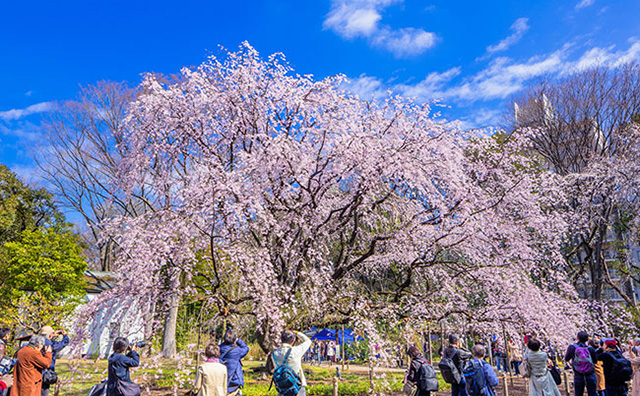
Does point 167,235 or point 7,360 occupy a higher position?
point 167,235

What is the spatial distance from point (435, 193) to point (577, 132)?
39.1 feet

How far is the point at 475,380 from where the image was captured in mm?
5672

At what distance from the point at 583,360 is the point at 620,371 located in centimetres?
54

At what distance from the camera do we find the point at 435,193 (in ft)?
32.3

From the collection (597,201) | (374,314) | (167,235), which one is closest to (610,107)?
(597,201)

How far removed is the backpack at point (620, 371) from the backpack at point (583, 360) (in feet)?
1.28

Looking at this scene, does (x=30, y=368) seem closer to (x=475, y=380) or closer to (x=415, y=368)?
(x=415, y=368)

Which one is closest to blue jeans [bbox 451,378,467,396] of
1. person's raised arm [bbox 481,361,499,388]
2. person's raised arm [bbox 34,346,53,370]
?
person's raised arm [bbox 481,361,499,388]

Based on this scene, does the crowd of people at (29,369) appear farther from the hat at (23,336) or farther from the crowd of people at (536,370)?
the crowd of people at (536,370)

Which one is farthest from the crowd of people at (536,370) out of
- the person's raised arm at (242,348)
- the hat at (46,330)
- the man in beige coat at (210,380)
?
the hat at (46,330)

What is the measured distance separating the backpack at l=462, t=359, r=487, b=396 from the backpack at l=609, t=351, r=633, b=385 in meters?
2.35

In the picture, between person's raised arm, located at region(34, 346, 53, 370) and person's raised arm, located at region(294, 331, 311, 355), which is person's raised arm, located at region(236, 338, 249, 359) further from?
person's raised arm, located at region(34, 346, 53, 370)

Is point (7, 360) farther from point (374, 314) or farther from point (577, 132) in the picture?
point (577, 132)

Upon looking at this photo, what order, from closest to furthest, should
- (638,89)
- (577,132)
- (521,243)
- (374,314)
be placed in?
(374,314) → (521,243) → (638,89) → (577,132)
